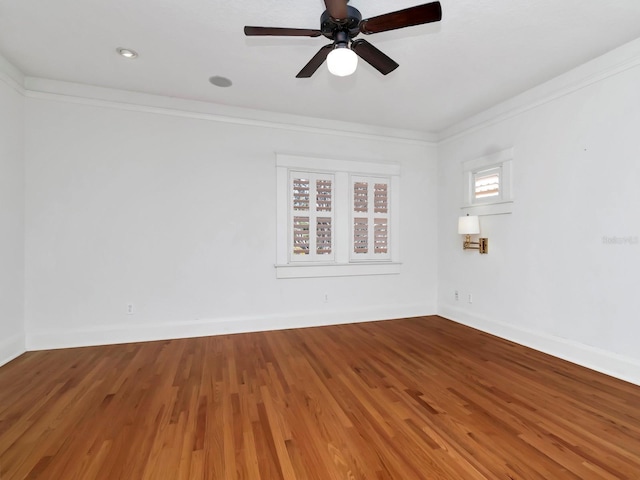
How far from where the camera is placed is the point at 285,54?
8.98ft

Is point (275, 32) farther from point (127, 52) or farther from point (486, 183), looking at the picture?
point (486, 183)

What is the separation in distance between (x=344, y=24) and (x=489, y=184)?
3.00 meters

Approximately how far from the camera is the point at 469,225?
3955mm

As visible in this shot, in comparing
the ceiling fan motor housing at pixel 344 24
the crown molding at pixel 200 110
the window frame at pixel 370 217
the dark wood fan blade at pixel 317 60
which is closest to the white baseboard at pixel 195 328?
the window frame at pixel 370 217

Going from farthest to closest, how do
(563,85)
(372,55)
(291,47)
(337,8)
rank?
(563,85) → (291,47) → (372,55) → (337,8)

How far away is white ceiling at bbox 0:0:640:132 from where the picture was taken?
86.3 inches

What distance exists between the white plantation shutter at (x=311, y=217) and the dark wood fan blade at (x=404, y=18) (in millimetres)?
2349

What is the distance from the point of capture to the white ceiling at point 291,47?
2.19 m

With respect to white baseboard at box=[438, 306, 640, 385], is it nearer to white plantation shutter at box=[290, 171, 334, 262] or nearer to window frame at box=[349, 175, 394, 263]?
window frame at box=[349, 175, 394, 263]

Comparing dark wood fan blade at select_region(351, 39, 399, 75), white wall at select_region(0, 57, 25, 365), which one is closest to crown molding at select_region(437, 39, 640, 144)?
dark wood fan blade at select_region(351, 39, 399, 75)

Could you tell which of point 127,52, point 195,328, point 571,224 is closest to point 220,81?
point 127,52

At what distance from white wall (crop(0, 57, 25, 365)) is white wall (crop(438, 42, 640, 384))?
5.32m

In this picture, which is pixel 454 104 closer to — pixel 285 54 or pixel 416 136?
pixel 416 136

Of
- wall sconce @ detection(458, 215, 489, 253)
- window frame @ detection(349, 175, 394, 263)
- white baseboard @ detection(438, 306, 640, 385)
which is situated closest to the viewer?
white baseboard @ detection(438, 306, 640, 385)
